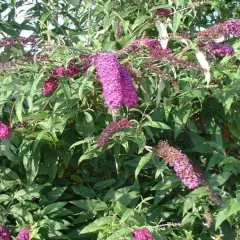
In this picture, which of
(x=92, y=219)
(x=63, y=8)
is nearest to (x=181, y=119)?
(x=92, y=219)

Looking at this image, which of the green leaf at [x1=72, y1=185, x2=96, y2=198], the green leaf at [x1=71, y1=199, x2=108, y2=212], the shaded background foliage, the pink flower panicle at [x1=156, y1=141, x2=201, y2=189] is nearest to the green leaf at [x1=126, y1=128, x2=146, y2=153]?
the shaded background foliage

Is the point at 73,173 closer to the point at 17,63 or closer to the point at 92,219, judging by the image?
the point at 92,219

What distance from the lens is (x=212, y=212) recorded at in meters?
2.30

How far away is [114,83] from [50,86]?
44 cm

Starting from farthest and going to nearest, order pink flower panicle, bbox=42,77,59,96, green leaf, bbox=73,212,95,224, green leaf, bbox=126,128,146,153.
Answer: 1. green leaf, bbox=73,212,95,224
2. pink flower panicle, bbox=42,77,59,96
3. green leaf, bbox=126,128,146,153

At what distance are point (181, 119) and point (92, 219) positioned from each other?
1.87 ft

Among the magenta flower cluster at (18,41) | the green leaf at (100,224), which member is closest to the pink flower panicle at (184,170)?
the green leaf at (100,224)

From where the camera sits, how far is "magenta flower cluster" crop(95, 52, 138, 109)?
181 centimetres

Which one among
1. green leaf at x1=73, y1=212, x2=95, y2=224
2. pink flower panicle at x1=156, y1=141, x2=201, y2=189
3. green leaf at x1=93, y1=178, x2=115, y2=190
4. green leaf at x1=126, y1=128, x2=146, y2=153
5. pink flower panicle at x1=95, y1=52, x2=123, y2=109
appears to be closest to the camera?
pink flower panicle at x1=95, y1=52, x2=123, y2=109

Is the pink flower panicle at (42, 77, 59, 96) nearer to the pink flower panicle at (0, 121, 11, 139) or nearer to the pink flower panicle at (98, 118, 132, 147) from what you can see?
the pink flower panicle at (0, 121, 11, 139)

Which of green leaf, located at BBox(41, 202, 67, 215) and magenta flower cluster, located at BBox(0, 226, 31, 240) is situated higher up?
magenta flower cluster, located at BBox(0, 226, 31, 240)

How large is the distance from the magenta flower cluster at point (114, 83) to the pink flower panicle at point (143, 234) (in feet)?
1.41

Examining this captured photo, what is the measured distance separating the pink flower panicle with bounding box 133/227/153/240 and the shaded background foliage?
10cm

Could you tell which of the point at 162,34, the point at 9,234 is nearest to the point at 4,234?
the point at 9,234
